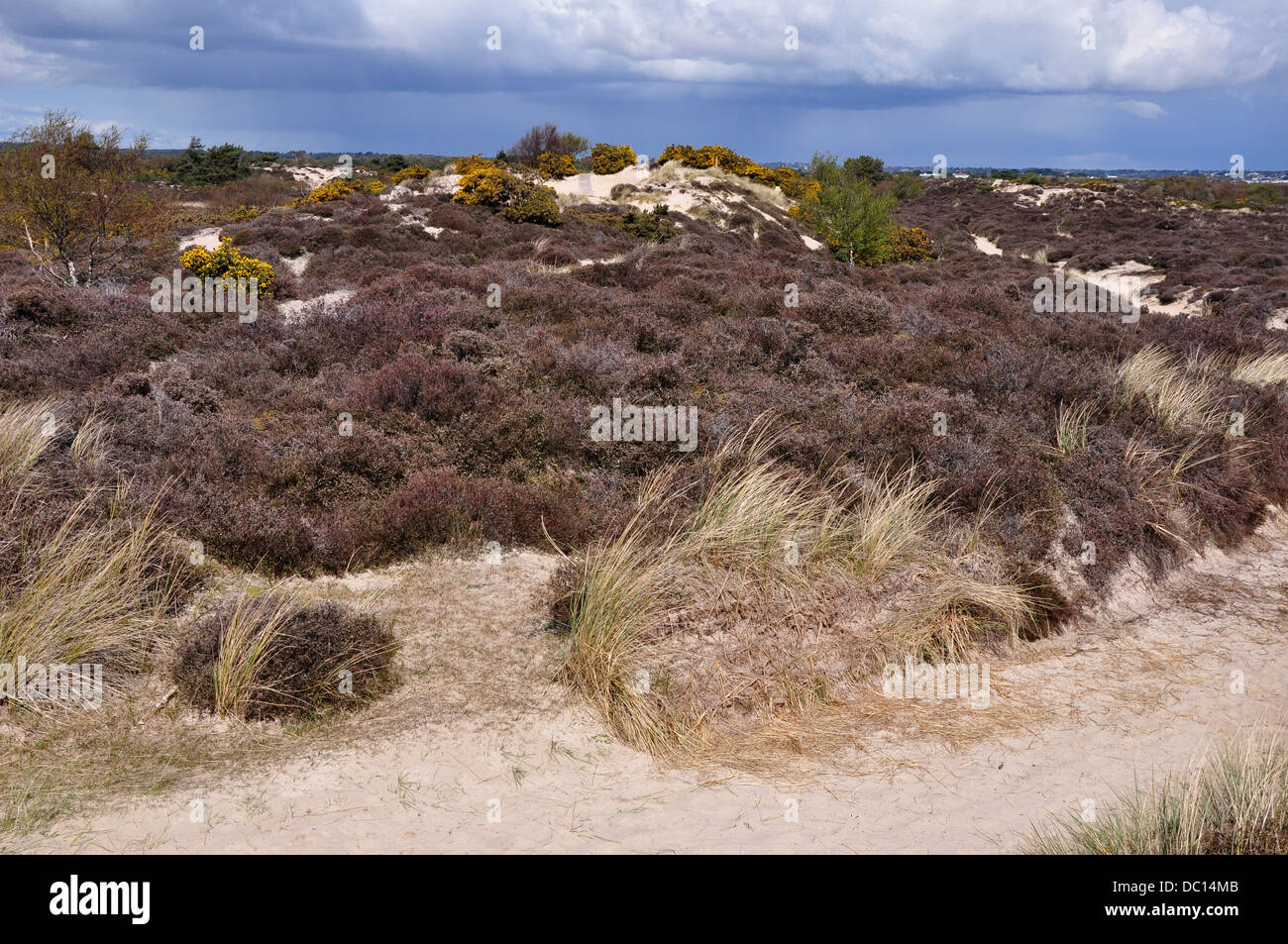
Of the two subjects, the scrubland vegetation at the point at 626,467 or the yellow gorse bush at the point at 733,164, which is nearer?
the scrubland vegetation at the point at 626,467

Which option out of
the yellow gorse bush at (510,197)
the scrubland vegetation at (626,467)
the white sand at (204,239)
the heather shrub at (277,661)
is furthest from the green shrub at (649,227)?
the heather shrub at (277,661)

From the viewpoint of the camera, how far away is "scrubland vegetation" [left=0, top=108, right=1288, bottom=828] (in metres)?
5.07

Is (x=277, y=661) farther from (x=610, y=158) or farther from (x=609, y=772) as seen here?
(x=610, y=158)

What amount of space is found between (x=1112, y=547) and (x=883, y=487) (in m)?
2.08

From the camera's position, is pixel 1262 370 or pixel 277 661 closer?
pixel 277 661

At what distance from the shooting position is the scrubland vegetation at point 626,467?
199 inches

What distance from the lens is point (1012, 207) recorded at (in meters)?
48.7

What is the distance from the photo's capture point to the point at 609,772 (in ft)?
14.4

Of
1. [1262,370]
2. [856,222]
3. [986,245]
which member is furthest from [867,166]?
[1262,370]

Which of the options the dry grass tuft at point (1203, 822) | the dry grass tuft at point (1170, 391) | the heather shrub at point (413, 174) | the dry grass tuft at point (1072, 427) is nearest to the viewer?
the dry grass tuft at point (1203, 822)

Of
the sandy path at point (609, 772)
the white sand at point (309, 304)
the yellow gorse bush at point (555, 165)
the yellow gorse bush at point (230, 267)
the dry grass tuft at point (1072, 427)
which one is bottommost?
the sandy path at point (609, 772)

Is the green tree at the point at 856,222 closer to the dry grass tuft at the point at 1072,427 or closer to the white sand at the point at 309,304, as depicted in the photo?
the white sand at the point at 309,304

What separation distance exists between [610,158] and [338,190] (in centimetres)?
1166

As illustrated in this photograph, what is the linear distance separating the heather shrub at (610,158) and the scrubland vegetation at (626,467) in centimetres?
2113
